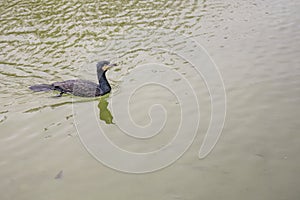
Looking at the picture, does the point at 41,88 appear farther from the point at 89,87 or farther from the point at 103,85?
the point at 103,85

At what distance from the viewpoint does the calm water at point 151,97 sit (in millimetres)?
4762

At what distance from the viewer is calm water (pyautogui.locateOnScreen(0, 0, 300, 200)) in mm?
4762

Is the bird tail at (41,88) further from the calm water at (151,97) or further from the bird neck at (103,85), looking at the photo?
the bird neck at (103,85)

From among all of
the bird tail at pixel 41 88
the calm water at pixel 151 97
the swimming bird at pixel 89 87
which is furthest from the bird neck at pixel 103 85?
the bird tail at pixel 41 88

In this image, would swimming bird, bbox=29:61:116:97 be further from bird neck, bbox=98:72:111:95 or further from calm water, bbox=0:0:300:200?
calm water, bbox=0:0:300:200

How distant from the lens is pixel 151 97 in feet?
22.2

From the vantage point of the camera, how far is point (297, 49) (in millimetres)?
7895

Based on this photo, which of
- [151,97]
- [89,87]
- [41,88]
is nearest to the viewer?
[151,97]

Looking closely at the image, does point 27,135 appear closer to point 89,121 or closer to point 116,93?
point 89,121

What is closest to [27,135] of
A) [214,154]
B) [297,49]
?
[214,154]

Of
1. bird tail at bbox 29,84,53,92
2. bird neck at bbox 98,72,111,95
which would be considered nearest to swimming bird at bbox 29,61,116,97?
bird neck at bbox 98,72,111,95

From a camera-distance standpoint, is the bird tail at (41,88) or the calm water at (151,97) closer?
the calm water at (151,97)

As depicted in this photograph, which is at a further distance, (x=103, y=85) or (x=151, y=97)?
(x=103, y=85)

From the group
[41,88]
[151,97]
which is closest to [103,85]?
[151,97]
